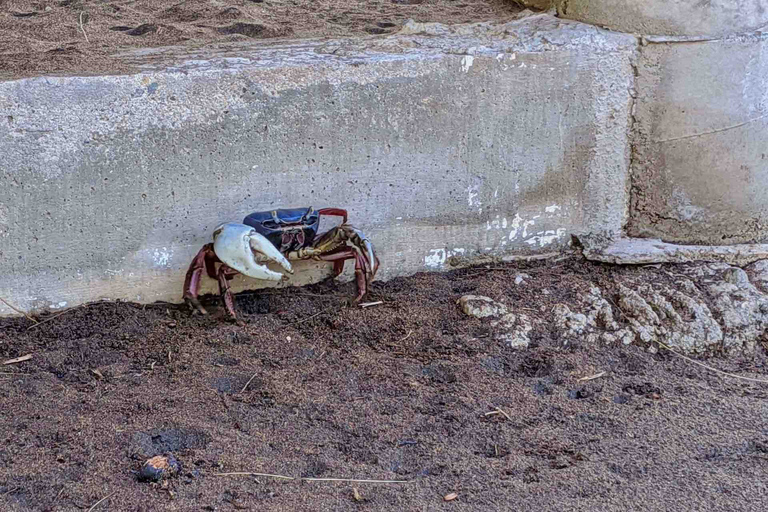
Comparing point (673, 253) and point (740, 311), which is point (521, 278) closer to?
point (673, 253)

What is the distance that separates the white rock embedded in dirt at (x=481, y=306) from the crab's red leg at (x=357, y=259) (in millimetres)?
413

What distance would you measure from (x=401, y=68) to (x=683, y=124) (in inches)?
49.9

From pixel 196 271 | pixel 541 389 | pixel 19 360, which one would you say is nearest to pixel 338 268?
pixel 196 271

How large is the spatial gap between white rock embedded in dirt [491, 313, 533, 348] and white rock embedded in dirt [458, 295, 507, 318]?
5cm

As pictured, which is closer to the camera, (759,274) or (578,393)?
(578,393)

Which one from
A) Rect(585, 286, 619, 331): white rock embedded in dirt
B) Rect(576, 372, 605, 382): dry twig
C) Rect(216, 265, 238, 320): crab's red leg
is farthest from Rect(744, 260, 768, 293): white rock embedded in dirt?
Rect(216, 265, 238, 320): crab's red leg

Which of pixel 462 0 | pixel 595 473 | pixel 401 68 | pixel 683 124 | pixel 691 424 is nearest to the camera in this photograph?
pixel 595 473

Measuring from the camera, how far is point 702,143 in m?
3.77

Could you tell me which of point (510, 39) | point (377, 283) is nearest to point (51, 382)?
point (377, 283)

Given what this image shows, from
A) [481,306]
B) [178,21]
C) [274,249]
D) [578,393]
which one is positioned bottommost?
[578,393]

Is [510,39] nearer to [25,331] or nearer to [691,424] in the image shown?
[691,424]

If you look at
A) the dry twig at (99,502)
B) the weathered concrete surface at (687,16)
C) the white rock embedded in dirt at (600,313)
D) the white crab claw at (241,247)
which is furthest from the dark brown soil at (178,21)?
the dry twig at (99,502)

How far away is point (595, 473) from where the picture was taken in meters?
2.65

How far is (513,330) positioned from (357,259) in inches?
27.6
